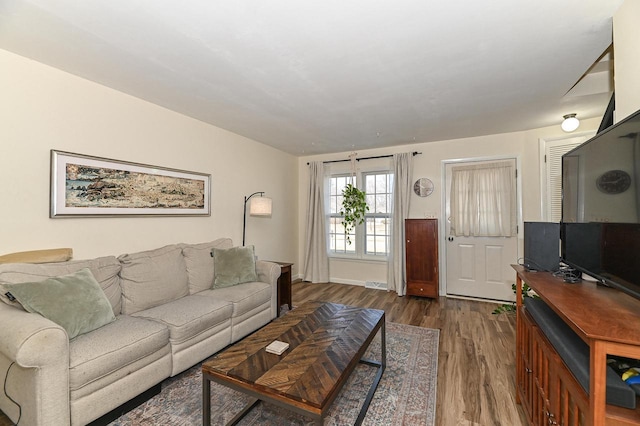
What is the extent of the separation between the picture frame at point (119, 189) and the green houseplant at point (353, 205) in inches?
91.3

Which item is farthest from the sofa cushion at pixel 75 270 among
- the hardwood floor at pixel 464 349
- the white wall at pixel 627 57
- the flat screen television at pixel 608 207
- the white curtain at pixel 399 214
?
the white curtain at pixel 399 214

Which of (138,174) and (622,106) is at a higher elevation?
(622,106)

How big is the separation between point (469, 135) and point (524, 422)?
3612mm

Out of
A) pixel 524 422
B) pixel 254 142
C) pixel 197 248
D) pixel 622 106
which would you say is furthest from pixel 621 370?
pixel 254 142

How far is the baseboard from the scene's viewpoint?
169 centimetres

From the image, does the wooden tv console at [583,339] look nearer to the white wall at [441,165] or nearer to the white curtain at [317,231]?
the white wall at [441,165]

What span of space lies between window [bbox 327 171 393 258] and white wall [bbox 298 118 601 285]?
0.84ft

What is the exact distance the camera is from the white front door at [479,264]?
4.04m

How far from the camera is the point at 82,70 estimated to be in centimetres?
225

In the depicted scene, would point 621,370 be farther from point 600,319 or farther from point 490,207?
point 490,207

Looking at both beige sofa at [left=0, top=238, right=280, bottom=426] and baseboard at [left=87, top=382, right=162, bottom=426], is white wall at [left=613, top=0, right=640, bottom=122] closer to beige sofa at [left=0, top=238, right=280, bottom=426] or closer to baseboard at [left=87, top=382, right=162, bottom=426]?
beige sofa at [left=0, top=238, right=280, bottom=426]

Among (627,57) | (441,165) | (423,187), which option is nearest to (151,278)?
(627,57)

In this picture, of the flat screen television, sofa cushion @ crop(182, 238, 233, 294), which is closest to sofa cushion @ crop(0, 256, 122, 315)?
sofa cushion @ crop(182, 238, 233, 294)

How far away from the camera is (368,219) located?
16.5 ft
